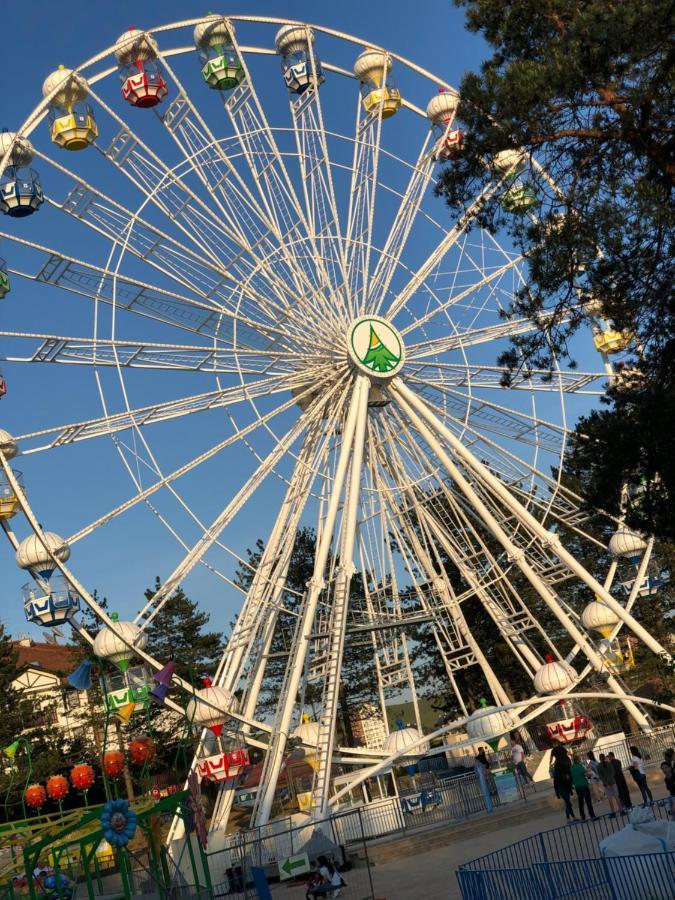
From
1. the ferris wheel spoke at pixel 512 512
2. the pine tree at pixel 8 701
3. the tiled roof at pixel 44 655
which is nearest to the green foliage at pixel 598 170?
the ferris wheel spoke at pixel 512 512

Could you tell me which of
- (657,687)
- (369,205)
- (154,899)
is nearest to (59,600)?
(154,899)

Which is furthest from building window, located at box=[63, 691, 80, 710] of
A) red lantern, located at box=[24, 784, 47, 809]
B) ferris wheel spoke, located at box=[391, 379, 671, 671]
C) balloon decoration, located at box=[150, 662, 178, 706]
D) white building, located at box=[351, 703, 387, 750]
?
balloon decoration, located at box=[150, 662, 178, 706]

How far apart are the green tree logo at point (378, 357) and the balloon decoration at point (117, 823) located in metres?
13.7

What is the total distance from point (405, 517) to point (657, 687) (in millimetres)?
20419

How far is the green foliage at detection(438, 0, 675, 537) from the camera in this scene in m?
12.8

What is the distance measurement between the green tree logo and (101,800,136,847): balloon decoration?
1367 cm

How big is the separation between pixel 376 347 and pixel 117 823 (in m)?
14.5

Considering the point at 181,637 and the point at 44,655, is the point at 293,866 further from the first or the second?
the point at 44,655

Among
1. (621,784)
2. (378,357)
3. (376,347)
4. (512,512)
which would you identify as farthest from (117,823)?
(376,347)

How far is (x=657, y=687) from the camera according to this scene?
42531mm

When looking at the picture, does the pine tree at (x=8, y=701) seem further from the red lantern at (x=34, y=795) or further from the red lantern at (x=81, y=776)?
the red lantern at (x=81, y=776)

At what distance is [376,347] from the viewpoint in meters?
25.2

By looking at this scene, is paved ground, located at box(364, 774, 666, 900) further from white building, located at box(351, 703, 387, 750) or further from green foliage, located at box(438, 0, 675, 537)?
white building, located at box(351, 703, 387, 750)

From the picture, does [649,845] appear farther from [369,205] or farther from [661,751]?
[369,205]
